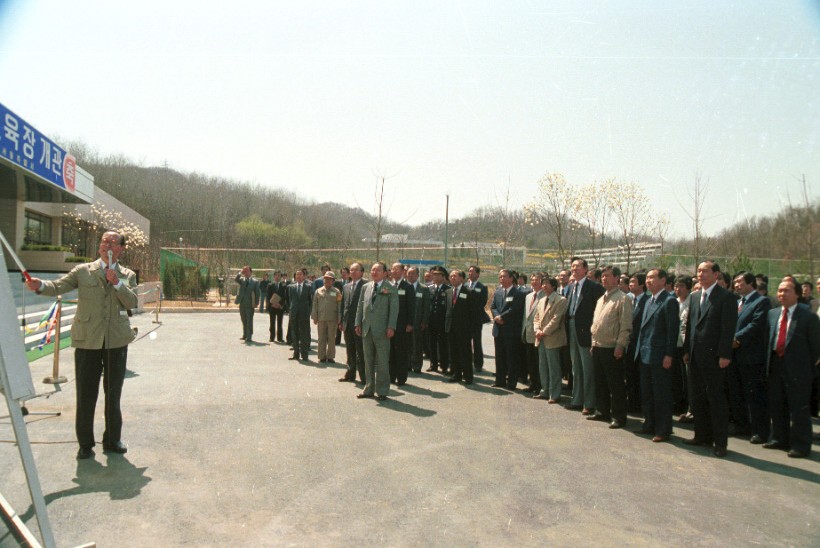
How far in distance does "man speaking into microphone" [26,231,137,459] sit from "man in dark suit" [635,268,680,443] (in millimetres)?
5643

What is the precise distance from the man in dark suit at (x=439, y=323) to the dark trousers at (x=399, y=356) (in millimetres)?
1557

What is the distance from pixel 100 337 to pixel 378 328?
3.93 metres

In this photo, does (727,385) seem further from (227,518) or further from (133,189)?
(133,189)

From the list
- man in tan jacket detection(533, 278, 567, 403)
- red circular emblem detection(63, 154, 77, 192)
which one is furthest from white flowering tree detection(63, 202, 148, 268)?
man in tan jacket detection(533, 278, 567, 403)

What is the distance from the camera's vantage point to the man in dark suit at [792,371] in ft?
20.5

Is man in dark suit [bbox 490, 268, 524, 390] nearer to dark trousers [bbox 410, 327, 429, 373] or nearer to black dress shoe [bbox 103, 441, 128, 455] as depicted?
dark trousers [bbox 410, 327, 429, 373]

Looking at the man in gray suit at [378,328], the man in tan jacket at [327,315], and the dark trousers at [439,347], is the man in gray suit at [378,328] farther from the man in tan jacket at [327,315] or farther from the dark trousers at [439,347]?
the man in tan jacket at [327,315]

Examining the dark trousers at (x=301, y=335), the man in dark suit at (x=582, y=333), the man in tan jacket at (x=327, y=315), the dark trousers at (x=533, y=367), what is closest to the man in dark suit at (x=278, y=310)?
the dark trousers at (x=301, y=335)

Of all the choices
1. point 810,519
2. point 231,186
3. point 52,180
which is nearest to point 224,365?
point 810,519

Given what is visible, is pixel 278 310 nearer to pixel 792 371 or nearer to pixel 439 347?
pixel 439 347

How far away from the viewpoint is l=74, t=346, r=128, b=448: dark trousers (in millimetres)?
5414

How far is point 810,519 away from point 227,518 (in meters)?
4.35

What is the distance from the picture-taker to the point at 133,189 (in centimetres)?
8481

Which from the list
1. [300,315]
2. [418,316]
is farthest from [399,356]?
[300,315]
